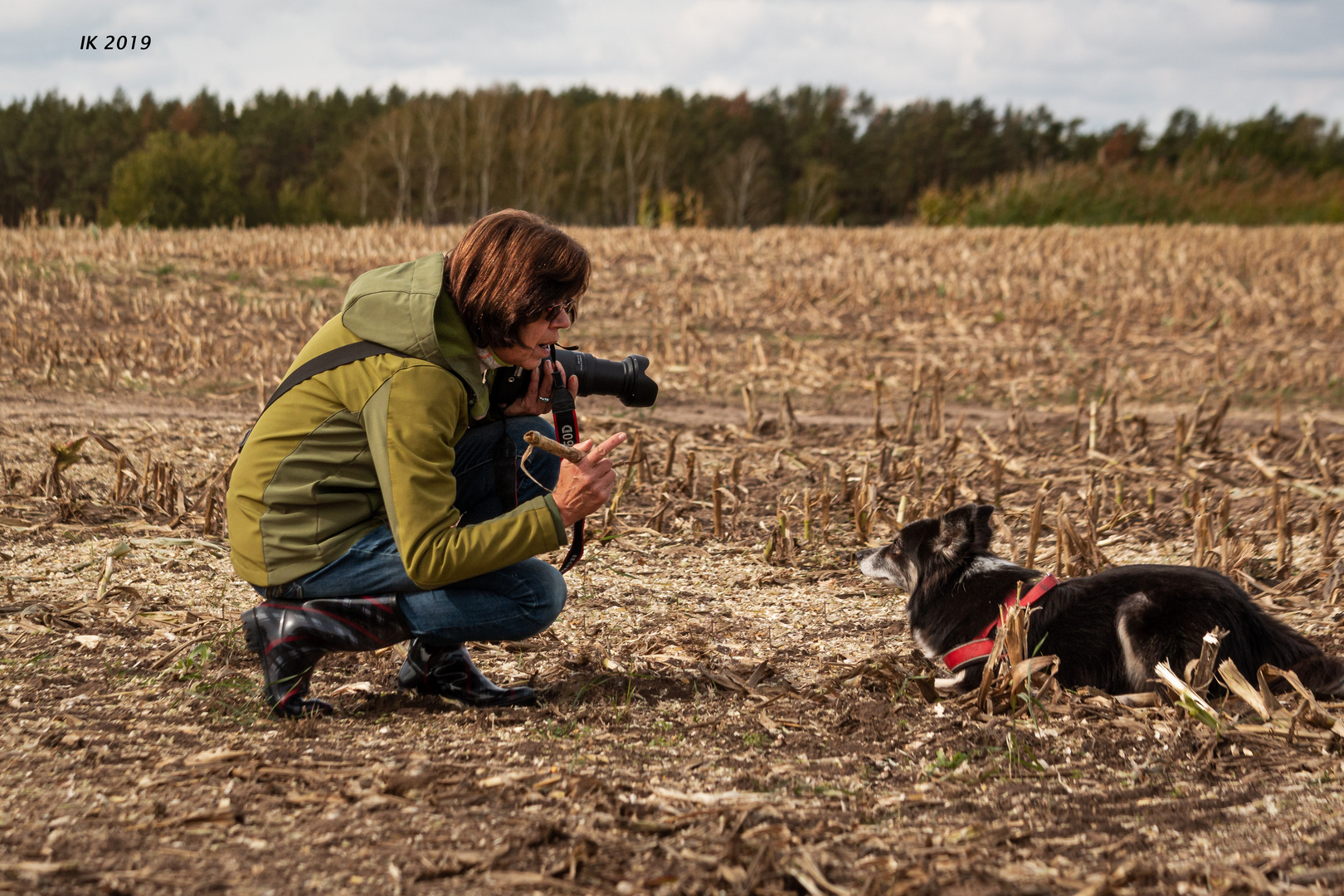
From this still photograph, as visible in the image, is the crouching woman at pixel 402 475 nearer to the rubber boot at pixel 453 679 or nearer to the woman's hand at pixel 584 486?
the woman's hand at pixel 584 486

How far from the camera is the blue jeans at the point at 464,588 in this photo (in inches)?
122

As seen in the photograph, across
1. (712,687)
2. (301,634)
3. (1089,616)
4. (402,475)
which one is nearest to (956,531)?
(1089,616)

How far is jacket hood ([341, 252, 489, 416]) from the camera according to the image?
2.88m

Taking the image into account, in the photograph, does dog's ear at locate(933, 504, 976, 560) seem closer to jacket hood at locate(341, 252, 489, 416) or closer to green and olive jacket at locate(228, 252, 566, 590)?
green and olive jacket at locate(228, 252, 566, 590)

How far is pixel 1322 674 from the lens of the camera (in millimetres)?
3143

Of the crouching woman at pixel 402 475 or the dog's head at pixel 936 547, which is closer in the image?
the crouching woman at pixel 402 475

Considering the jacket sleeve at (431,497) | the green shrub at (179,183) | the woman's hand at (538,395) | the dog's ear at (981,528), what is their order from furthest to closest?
the green shrub at (179,183)
the dog's ear at (981,528)
the woman's hand at (538,395)
the jacket sleeve at (431,497)

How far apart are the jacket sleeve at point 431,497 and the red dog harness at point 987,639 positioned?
1.53 metres

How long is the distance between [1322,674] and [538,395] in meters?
2.70

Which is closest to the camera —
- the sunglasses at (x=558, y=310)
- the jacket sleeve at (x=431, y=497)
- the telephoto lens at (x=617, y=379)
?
the jacket sleeve at (x=431, y=497)

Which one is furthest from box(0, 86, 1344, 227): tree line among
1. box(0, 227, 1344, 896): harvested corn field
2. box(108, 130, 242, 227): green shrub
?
box(0, 227, 1344, 896): harvested corn field

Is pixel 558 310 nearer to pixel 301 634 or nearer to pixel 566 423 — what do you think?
pixel 566 423

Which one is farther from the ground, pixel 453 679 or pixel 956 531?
pixel 956 531

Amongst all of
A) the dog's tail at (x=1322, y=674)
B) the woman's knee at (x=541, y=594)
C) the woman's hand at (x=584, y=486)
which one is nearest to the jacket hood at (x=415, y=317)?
the woman's hand at (x=584, y=486)
